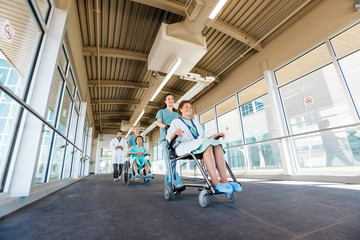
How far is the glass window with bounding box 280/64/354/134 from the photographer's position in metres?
3.07

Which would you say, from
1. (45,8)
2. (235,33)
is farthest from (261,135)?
(45,8)

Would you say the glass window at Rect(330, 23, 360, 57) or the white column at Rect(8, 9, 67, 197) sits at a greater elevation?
the glass window at Rect(330, 23, 360, 57)

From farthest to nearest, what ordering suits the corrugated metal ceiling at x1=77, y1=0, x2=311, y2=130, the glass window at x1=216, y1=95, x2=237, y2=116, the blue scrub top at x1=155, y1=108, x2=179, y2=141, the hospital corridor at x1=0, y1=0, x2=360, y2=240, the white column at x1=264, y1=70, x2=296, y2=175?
the glass window at x1=216, y1=95, x2=237, y2=116, the white column at x1=264, y1=70, x2=296, y2=175, the corrugated metal ceiling at x1=77, y1=0, x2=311, y2=130, the blue scrub top at x1=155, y1=108, x2=179, y2=141, the hospital corridor at x1=0, y1=0, x2=360, y2=240

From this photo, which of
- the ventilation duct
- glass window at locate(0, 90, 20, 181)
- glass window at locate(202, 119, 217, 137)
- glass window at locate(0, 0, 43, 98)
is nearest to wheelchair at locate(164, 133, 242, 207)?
glass window at locate(0, 90, 20, 181)

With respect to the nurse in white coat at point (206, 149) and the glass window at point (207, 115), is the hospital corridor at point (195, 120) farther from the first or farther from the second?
the glass window at point (207, 115)

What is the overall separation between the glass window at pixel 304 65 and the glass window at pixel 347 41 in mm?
166

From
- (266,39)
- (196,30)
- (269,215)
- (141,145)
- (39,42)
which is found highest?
(266,39)

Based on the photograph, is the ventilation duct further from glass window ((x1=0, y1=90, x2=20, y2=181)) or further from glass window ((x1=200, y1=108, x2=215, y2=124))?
glass window ((x1=200, y1=108, x2=215, y2=124))

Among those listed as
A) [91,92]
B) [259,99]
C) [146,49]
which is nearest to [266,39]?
[259,99]

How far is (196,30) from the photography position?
3.51m

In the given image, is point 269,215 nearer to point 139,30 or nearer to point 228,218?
point 228,218

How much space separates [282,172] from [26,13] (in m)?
5.33

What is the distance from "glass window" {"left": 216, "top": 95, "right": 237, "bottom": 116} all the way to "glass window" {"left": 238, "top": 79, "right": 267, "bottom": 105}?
352 millimetres

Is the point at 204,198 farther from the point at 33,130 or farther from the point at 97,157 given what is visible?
the point at 97,157
